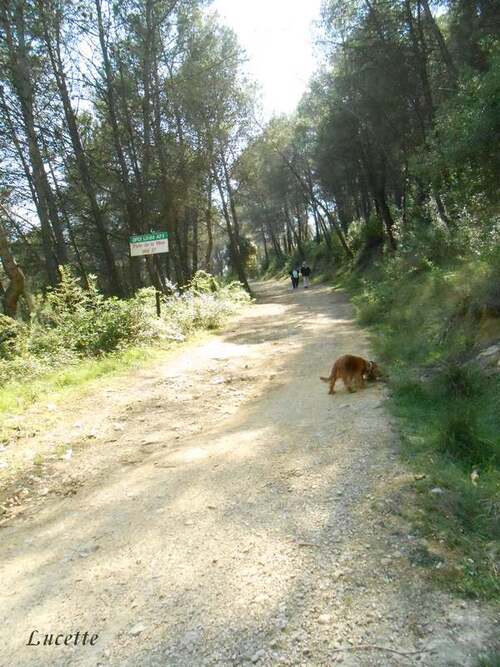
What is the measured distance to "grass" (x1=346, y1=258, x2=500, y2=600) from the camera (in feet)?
9.02

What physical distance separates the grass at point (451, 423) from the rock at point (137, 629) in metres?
1.74

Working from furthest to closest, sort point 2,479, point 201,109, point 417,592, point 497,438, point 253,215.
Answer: point 253,215
point 201,109
point 2,479
point 497,438
point 417,592

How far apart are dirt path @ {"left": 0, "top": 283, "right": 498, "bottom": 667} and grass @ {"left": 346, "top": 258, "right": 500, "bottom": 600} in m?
0.21

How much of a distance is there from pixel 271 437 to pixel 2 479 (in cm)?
320

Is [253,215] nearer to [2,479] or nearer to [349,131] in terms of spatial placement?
[349,131]

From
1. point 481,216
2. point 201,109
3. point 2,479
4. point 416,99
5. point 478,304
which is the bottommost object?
point 2,479

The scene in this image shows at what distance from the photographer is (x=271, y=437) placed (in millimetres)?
5223

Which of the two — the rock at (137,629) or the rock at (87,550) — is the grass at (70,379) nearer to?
the rock at (87,550)

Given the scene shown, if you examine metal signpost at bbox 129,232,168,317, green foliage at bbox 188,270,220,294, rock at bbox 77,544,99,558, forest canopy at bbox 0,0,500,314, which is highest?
forest canopy at bbox 0,0,500,314

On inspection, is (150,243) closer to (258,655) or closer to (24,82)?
(24,82)

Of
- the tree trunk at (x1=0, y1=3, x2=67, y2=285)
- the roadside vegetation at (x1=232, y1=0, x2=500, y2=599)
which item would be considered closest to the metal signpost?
the tree trunk at (x1=0, y1=3, x2=67, y2=285)

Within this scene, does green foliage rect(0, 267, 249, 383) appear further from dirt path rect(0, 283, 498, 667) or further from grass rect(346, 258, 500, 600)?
grass rect(346, 258, 500, 600)

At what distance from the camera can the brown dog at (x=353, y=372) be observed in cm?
651

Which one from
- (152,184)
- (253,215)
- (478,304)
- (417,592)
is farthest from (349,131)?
(253,215)
